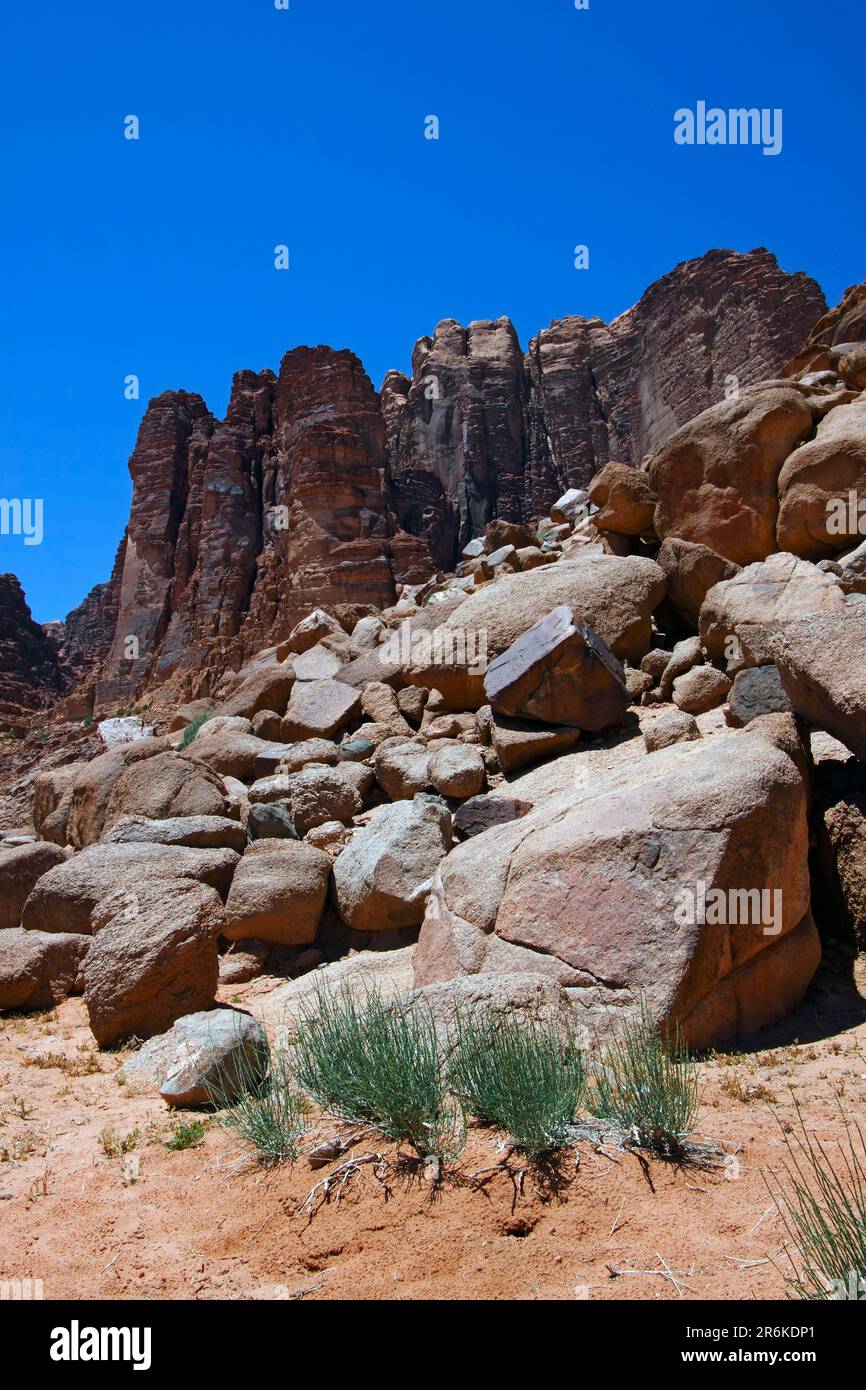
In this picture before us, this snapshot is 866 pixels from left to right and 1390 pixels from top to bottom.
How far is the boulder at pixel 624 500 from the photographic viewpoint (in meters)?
11.1

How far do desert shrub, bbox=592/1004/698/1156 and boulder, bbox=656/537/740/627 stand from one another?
6.27 m

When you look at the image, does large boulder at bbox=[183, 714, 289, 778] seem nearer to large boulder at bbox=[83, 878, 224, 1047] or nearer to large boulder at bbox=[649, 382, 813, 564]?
large boulder at bbox=[83, 878, 224, 1047]

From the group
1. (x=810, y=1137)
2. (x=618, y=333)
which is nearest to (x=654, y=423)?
(x=618, y=333)

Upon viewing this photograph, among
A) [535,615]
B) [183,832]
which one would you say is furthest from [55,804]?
[535,615]

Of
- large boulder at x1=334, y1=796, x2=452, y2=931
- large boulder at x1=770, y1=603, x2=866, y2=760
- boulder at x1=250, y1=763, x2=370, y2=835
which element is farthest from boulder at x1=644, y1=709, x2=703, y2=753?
boulder at x1=250, y1=763, x2=370, y2=835

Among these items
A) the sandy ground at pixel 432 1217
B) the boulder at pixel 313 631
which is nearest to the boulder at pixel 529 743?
the sandy ground at pixel 432 1217

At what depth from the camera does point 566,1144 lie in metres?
3.43

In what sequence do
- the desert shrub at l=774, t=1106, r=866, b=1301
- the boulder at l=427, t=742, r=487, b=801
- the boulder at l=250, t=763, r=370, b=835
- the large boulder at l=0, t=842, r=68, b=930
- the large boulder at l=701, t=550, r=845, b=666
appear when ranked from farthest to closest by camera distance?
the boulder at l=250, t=763, r=370, b=835 → the large boulder at l=0, t=842, r=68, b=930 → the boulder at l=427, t=742, r=487, b=801 → the large boulder at l=701, t=550, r=845, b=666 → the desert shrub at l=774, t=1106, r=866, b=1301

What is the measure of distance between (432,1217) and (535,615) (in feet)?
23.4

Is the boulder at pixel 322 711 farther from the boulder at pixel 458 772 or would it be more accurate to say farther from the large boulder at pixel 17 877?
the large boulder at pixel 17 877

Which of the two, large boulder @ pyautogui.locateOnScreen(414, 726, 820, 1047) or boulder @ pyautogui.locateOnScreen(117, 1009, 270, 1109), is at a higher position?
large boulder @ pyautogui.locateOnScreen(414, 726, 820, 1047)

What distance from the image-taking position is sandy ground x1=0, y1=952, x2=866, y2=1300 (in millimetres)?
2777

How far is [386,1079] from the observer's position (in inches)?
145

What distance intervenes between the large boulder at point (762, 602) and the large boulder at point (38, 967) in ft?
19.2
